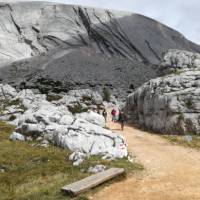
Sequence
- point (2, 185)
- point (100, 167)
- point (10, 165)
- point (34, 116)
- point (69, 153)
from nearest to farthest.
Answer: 1. point (2, 185)
2. point (100, 167)
3. point (10, 165)
4. point (69, 153)
5. point (34, 116)

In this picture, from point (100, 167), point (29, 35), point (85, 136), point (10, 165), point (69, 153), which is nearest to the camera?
point (100, 167)

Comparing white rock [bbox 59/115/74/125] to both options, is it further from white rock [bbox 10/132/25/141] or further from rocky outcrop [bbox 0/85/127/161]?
white rock [bbox 10/132/25/141]

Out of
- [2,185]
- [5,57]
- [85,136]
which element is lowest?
[2,185]

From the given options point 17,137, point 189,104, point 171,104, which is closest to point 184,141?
point 189,104

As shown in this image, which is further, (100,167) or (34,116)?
(34,116)

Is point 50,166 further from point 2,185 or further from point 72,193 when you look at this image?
point 72,193

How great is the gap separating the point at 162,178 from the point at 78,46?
111442mm

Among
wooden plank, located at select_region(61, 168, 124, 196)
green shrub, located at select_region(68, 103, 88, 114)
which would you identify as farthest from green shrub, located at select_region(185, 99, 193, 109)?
wooden plank, located at select_region(61, 168, 124, 196)

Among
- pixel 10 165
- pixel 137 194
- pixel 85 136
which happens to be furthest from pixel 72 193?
pixel 85 136

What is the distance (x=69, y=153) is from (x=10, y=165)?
3.94m

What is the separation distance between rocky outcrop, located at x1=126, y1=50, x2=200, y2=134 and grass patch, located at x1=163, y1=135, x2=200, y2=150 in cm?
164

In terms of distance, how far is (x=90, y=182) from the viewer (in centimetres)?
2073

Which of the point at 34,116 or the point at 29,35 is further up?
the point at 29,35

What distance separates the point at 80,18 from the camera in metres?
142
